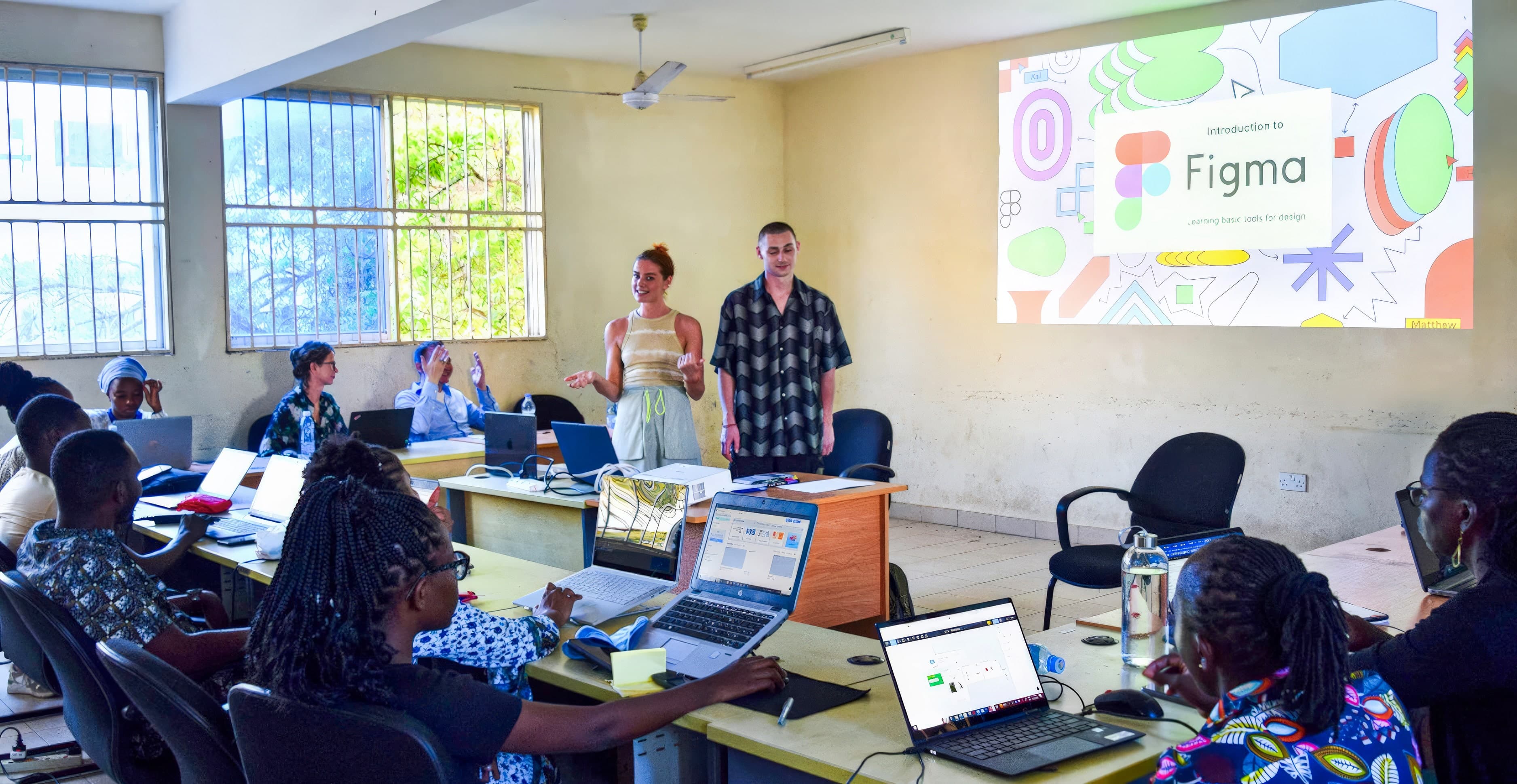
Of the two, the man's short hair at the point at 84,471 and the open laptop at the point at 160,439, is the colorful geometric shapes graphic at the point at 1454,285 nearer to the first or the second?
the man's short hair at the point at 84,471

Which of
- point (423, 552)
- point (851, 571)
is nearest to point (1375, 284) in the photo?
point (851, 571)

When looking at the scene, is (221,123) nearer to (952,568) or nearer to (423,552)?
(952,568)

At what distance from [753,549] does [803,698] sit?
1.55ft

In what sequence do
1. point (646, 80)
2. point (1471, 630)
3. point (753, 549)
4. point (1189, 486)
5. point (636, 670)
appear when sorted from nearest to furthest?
point (1471, 630)
point (636, 670)
point (753, 549)
point (1189, 486)
point (646, 80)

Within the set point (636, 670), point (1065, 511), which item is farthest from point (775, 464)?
point (636, 670)

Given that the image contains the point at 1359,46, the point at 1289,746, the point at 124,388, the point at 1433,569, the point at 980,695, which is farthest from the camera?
the point at 1359,46

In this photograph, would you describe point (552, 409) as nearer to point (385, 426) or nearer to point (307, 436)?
point (385, 426)

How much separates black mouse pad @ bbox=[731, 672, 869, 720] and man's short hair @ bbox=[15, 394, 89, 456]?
8.23 ft

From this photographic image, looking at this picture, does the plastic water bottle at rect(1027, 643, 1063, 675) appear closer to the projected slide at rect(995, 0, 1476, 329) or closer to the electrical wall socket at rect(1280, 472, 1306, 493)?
the projected slide at rect(995, 0, 1476, 329)

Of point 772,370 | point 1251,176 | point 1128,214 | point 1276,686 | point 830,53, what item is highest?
point 830,53

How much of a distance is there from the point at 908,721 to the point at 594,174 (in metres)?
6.71

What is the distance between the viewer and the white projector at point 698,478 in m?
3.67

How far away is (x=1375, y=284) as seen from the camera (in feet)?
19.4

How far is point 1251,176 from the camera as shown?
20.7ft
